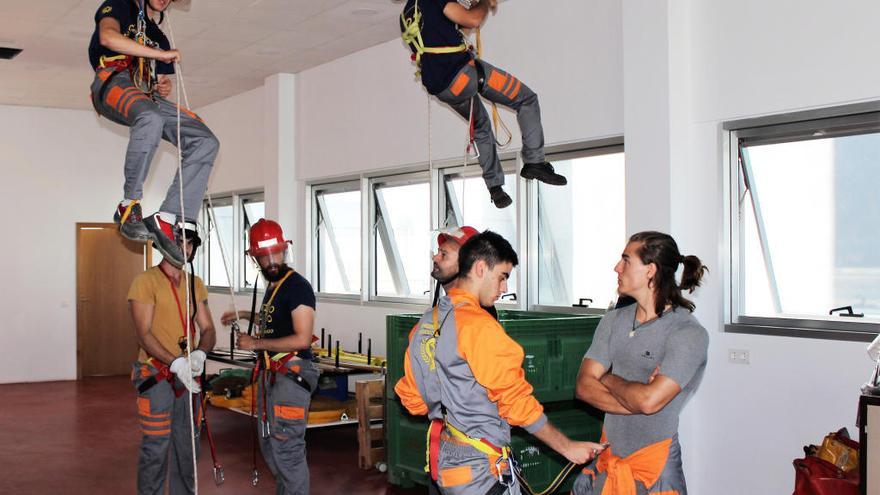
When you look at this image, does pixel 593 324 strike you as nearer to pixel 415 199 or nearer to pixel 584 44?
pixel 584 44

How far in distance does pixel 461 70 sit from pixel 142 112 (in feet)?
4.55

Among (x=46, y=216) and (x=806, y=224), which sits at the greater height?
(x=46, y=216)

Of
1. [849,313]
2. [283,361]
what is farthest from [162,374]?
[849,313]

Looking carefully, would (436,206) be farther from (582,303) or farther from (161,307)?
(161,307)

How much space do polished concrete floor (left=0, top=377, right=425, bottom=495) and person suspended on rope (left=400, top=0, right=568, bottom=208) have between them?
3040mm

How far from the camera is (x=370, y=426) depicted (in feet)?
22.8

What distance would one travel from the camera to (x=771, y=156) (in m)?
5.58

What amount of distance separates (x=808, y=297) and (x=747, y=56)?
59.8 inches

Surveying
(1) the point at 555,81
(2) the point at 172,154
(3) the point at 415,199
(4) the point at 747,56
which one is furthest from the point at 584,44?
(2) the point at 172,154

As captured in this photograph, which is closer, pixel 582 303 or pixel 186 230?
pixel 186 230

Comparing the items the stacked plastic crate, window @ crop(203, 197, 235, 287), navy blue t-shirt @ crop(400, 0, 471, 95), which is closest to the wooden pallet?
the stacked plastic crate

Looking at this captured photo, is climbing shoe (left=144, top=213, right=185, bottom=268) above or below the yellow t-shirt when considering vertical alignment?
above

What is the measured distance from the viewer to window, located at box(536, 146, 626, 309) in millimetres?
6766

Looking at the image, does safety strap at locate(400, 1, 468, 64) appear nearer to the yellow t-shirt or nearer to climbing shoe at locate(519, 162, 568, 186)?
climbing shoe at locate(519, 162, 568, 186)
